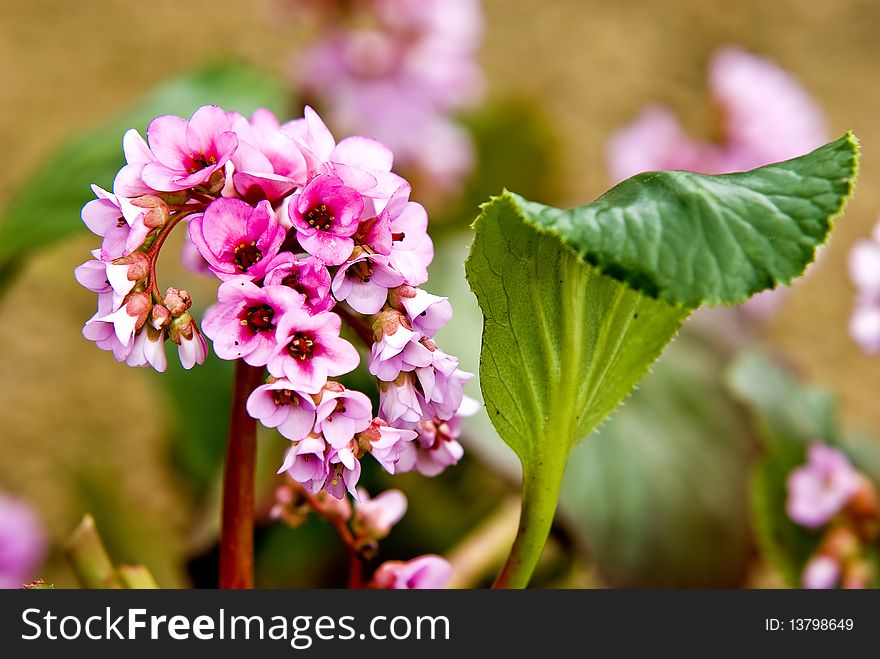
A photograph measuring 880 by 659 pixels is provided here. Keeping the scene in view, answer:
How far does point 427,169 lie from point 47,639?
2.32 feet

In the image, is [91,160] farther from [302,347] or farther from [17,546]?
→ [302,347]

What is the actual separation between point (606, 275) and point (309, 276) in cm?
10

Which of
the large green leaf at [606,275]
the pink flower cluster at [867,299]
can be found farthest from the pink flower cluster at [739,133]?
the large green leaf at [606,275]

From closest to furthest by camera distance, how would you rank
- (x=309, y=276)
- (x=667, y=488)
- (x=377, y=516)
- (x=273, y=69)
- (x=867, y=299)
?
(x=309, y=276) < (x=377, y=516) < (x=867, y=299) < (x=667, y=488) < (x=273, y=69)

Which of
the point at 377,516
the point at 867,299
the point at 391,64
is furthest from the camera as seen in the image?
the point at 391,64

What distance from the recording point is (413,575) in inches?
16.3

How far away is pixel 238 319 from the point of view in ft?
1.06

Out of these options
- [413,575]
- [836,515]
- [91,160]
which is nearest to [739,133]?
[836,515]

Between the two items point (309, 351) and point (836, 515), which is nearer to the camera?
point (309, 351)

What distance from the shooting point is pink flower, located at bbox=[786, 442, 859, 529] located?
0.64m

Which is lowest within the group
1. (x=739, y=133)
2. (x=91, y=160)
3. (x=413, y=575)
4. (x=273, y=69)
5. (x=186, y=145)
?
(x=413, y=575)

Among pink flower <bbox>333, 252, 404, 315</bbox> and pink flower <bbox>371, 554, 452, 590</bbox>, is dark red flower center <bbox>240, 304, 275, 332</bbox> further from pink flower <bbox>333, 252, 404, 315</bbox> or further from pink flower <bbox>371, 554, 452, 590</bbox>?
pink flower <bbox>371, 554, 452, 590</bbox>

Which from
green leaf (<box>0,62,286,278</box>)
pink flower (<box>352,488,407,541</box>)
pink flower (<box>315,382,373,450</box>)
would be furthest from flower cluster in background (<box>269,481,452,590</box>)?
green leaf (<box>0,62,286,278</box>)

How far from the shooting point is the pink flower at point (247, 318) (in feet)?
1.04
